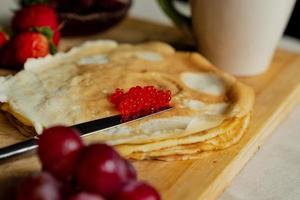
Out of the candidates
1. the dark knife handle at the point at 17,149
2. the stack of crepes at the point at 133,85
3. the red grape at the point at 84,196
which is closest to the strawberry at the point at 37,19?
the stack of crepes at the point at 133,85

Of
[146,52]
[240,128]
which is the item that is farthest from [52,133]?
[146,52]

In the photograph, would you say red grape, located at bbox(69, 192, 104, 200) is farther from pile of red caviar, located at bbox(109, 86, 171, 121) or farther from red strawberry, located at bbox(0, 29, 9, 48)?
red strawberry, located at bbox(0, 29, 9, 48)

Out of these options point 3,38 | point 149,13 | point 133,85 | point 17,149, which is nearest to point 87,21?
point 3,38

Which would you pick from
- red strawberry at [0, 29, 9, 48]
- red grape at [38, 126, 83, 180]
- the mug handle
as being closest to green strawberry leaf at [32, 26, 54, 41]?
red strawberry at [0, 29, 9, 48]

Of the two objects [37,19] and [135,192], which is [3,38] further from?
[135,192]

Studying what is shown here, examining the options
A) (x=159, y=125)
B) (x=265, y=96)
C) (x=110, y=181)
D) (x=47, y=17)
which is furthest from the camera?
(x=47, y=17)

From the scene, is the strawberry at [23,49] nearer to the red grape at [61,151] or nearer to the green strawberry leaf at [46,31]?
the green strawberry leaf at [46,31]

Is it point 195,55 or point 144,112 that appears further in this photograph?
point 195,55

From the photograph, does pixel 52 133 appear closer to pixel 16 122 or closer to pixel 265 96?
pixel 16 122
